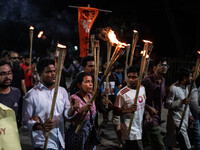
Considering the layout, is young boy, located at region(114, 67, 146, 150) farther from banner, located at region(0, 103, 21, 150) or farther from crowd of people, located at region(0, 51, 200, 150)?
banner, located at region(0, 103, 21, 150)

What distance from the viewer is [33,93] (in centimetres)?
307

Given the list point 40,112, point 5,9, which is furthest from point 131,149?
point 5,9

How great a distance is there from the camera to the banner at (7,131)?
1566 mm

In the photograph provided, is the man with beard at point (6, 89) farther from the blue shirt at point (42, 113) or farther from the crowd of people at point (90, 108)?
the blue shirt at point (42, 113)

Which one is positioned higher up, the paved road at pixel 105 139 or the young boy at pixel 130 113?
the young boy at pixel 130 113

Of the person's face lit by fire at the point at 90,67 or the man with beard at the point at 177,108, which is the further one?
the man with beard at the point at 177,108

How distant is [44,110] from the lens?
3.04m

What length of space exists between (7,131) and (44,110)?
56.9 inches

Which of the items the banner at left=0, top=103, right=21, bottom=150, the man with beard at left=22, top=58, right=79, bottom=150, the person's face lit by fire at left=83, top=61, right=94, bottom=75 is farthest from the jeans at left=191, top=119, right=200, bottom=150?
the banner at left=0, top=103, right=21, bottom=150

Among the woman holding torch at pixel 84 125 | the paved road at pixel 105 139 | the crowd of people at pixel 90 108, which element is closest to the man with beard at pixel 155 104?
the crowd of people at pixel 90 108

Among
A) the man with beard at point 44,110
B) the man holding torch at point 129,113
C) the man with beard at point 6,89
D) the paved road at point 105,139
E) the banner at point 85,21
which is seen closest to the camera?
the man with beard at point 44,110

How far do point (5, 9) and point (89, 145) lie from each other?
33.4 ft

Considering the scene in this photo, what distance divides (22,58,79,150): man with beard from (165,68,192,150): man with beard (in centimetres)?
241

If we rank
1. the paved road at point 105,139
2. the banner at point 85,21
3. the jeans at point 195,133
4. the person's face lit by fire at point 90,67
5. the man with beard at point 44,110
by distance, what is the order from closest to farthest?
the man with beard at point 44,110
the person's face lit by fire at point 90,67
the jeans at point 195,133
the paved road at point 105,139
the banner at point 85,21
